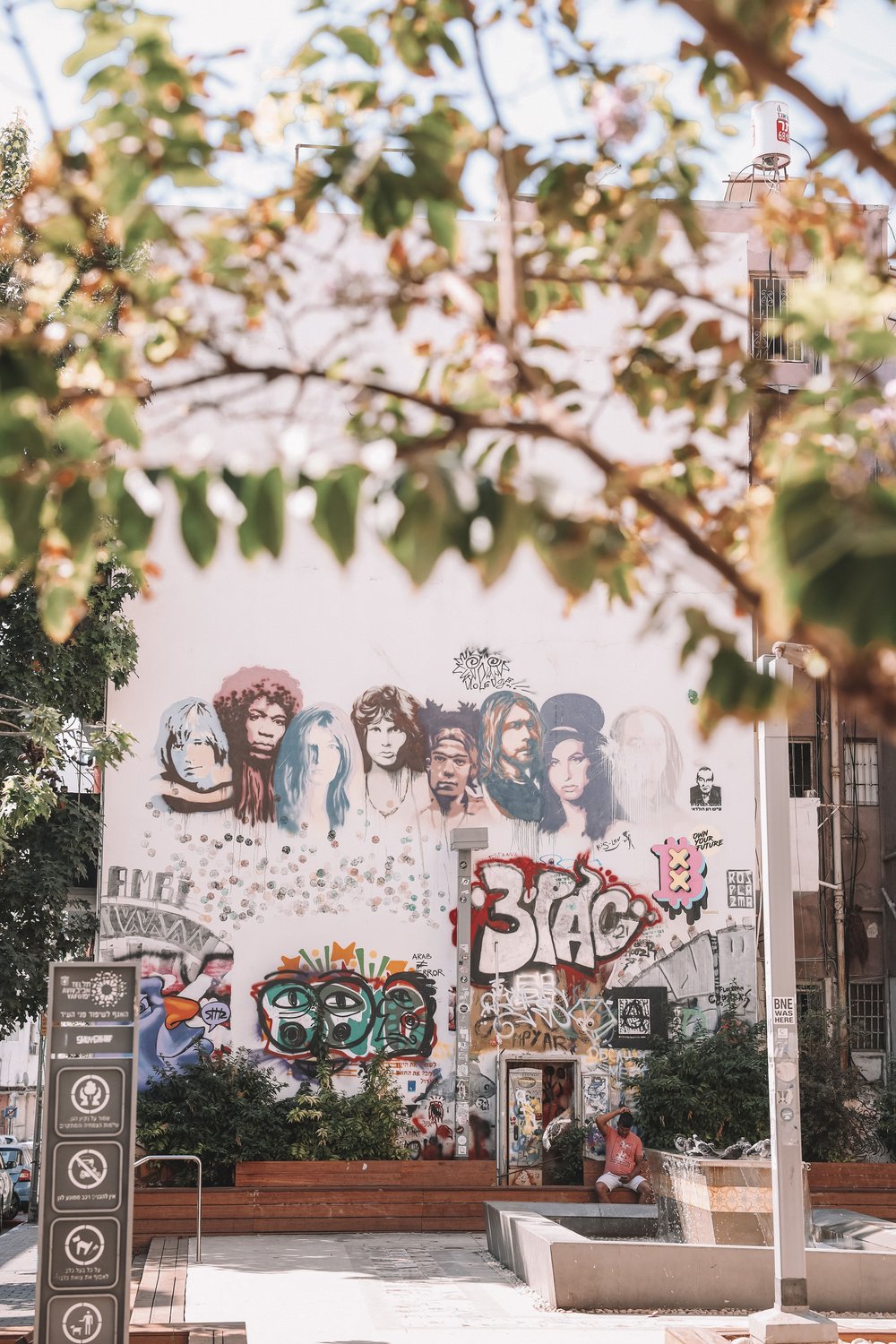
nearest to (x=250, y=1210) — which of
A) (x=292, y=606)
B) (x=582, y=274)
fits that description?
(x=292, y=606)

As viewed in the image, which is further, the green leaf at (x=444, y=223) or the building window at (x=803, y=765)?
the building window at (x=803, y=765)

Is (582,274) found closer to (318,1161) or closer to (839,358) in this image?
(839,358)

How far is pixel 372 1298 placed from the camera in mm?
14023

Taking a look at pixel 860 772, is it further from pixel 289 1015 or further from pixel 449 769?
pixel 289 1015

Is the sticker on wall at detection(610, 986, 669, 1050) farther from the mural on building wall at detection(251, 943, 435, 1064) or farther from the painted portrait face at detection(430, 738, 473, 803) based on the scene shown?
the painted portrait face at detection(430, 738, 473, 803)

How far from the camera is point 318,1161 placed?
20141 millimetres

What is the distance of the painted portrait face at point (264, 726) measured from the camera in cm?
2252

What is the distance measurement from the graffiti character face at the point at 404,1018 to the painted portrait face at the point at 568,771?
372cm

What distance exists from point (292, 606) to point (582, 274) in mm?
19129

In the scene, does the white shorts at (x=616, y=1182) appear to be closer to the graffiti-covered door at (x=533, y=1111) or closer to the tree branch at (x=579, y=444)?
the graffiti-covered door at (x=533, y=1111)

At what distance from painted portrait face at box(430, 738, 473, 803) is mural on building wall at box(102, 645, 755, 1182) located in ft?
0.10

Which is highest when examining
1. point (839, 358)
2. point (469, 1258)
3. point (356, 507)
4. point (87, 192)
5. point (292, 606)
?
point (292, 606)

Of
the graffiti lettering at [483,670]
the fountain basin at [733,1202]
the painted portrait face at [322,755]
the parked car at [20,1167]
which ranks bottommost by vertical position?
the parked car at [20,1167]

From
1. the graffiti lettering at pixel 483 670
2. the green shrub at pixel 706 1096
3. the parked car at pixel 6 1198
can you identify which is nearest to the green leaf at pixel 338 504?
the green shrub at pixel 706 1096
